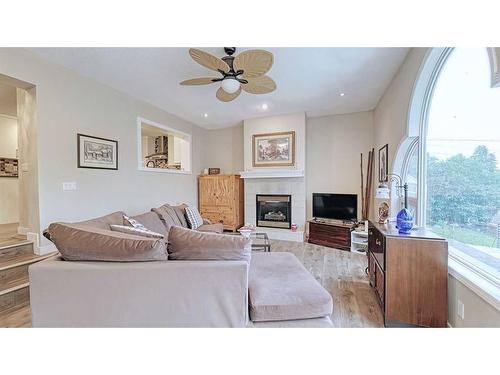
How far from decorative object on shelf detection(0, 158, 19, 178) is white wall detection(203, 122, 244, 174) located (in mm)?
3995

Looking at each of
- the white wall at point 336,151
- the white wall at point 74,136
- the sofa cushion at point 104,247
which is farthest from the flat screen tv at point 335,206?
the sofa cushion at point 104,247

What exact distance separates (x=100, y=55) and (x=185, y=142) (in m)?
3.07

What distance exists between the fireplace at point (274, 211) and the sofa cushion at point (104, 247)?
12.8 feet

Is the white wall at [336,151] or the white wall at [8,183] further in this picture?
the white wall at [336,151]

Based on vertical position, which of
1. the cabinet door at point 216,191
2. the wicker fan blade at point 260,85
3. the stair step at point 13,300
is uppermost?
the wicker fan blade at point 260,85

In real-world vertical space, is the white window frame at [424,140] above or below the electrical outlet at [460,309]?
above

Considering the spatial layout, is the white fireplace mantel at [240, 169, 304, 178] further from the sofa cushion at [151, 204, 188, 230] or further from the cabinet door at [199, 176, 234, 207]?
the sofa cushion at [151, 204, 188, 230]

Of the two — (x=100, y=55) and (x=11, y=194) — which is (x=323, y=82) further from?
(x=11, y=194)

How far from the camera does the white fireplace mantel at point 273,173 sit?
4879 mm

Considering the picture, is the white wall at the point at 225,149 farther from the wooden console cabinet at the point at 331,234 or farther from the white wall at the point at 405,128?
the white wall at the point at 405,128

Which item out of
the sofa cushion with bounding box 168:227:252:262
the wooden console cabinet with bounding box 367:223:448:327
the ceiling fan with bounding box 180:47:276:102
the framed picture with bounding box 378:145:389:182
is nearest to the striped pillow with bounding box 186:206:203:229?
the ceiling fan with bounding box 180:47:276:102

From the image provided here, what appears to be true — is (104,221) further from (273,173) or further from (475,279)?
(273,173)
